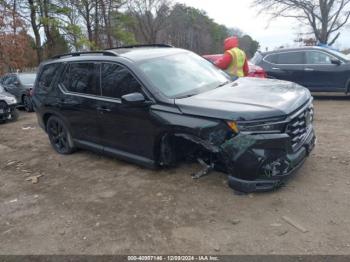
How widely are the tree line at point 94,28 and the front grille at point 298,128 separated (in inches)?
917

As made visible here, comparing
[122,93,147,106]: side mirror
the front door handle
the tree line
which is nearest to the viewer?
[122,93,147,106]: side mirror

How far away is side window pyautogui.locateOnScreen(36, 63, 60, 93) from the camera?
6.43m

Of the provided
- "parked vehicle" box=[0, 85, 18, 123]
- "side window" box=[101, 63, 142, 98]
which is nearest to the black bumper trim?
"side window" box=[101, 63, 142, 98]

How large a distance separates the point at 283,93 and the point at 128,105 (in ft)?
A: 6.60

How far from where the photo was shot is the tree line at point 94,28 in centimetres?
2442

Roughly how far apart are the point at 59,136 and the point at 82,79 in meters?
1.46

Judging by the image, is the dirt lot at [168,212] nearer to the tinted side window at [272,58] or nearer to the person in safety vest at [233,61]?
the person in safety vest at [233,61]

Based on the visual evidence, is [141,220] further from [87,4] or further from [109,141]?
[87,4]

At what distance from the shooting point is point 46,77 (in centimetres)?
661

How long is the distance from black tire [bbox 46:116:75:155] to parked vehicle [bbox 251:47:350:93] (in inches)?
277

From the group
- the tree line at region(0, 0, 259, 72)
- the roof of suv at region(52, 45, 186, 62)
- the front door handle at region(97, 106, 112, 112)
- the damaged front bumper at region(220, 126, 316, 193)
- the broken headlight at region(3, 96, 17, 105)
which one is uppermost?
the tree line at region(0, 0, 259, 72)

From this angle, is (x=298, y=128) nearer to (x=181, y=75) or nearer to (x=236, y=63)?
(x=181, y=75)

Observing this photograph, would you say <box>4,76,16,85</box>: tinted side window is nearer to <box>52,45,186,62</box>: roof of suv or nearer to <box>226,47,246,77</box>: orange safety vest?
<box>52,45,186,62</box>: roof of suv

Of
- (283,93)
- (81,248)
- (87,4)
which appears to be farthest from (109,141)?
(87,4)
